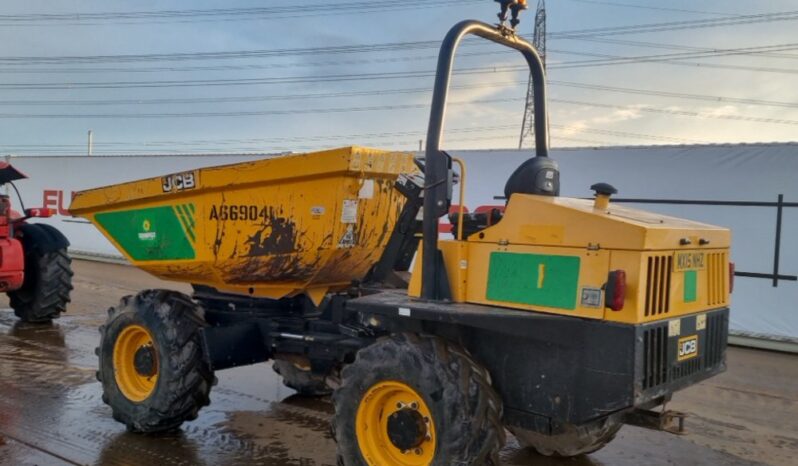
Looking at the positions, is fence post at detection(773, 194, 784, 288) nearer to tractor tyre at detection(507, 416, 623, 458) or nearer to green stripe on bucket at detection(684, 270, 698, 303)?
tractor tyre at detection(507, 416, 623, 458)

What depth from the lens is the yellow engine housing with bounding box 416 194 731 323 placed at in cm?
325

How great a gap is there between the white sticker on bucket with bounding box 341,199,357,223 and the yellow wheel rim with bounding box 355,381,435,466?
1.19 metres

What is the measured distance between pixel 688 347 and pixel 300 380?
3424mm

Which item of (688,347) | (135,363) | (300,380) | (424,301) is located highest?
(424,301)

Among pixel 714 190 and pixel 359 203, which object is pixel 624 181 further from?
pixel 359 203

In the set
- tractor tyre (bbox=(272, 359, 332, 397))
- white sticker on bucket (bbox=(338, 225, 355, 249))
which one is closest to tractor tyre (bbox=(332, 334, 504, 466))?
white sticker on bucket (bbox=(338, 225, 355, 249))

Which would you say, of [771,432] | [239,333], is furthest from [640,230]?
[771,432]

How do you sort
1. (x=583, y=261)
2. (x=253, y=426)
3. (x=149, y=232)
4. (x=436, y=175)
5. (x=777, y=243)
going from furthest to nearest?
1. (x=777, y=243)
2. (x=253, y=426)
3. (x=149, y=232)
4. (x=436, y=175)
5. (x=583, y=261)

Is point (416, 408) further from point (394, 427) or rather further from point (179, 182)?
point (179, 182)

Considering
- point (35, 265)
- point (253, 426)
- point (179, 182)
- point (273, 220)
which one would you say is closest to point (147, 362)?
point (253, 426)

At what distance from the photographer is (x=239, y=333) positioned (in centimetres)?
503

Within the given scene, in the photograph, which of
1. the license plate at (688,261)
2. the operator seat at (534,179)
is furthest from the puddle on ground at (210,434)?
the operator seat at (534,179)

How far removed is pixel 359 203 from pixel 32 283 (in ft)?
21.4

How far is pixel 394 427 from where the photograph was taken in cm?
370
